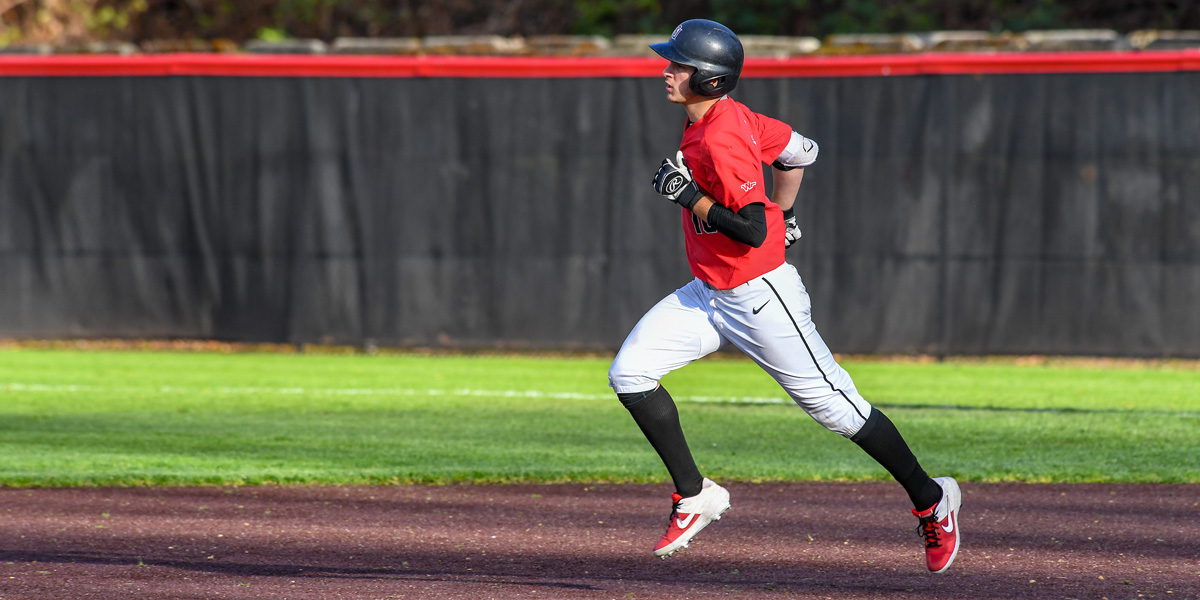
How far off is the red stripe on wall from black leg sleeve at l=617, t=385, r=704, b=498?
815 cm

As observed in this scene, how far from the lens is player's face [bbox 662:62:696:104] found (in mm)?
4969

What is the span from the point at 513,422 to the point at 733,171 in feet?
15.8

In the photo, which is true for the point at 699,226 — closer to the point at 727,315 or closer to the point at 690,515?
the point at 727,315

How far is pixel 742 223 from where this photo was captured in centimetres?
479

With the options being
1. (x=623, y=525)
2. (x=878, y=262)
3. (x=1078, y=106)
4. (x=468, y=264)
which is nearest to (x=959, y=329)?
(x=878, y=262)

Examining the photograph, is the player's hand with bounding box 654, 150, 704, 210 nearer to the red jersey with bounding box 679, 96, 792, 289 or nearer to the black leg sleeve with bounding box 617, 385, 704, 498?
the red jersey with bounding box 679, 96, 792, 289

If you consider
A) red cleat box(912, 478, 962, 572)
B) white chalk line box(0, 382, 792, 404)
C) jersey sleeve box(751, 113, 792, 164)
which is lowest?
white chalk line box(0, 382, 792, 404)

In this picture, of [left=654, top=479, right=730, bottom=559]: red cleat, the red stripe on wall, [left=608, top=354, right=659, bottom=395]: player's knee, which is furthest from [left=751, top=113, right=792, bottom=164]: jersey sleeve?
the red stripe on wall

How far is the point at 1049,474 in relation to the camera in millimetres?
7316

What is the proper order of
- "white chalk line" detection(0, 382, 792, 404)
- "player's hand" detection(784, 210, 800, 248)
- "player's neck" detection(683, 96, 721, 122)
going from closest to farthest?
"player's neck" detection(683, 96, 721, 122), "player's hand" detection(784, 210, 800, 248), "white chalk line" detection(0, 382, 792, 404)

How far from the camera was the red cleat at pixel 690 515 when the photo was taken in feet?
16.3

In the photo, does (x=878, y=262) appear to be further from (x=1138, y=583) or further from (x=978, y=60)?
(x=1138, y=583)

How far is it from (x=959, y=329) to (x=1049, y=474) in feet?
17.7

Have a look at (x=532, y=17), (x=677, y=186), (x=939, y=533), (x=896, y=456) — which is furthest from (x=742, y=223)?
(x=532, y=17)
